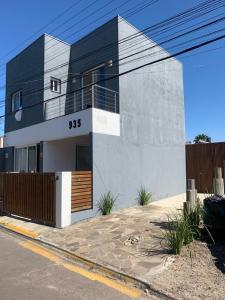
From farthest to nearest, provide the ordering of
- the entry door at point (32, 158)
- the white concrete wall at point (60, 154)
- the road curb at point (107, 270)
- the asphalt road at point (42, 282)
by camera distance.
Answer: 1. the entry door at point (32, 158)
2. the white concrete wall at point (60, 154)
3. the road curb at point (107, 270)
4. the asphalt road at point (42, 282)

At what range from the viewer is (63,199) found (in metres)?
9.38

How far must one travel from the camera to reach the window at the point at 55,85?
49.2 ft

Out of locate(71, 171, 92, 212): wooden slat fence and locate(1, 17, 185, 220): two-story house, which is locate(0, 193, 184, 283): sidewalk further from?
locate(1, 17, 185, 220): two-story house

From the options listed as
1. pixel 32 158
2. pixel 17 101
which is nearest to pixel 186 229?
pixel 32 158

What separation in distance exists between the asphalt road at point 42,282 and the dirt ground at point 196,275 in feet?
2.46

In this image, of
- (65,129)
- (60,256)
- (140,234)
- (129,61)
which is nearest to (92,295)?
(60,256)

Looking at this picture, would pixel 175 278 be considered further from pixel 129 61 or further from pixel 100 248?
pixel 129 61

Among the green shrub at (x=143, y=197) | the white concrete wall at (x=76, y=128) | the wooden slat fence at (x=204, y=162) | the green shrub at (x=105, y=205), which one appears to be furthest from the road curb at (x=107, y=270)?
the wooden slat fence at (x=204, y=162)

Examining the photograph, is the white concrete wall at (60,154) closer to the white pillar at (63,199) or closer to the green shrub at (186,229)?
the white pillar at (63,199)

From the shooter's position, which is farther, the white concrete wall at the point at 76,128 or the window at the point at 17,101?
the window at the point at 17,101

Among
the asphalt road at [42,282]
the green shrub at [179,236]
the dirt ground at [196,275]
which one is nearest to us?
the dirt ground at [196,275]

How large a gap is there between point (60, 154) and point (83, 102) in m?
2.69

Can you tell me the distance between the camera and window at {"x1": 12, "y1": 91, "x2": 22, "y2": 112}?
54.4 ft

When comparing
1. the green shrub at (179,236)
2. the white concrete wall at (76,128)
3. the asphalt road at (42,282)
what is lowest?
the asphalt road at (42,282)
